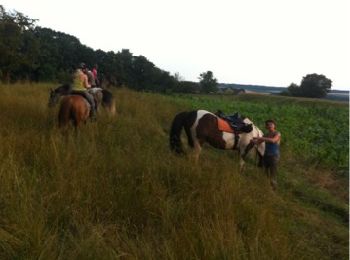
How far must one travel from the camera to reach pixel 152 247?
12.6 feet

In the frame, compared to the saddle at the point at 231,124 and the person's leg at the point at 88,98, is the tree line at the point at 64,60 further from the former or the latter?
the saddle at the point at 231,124

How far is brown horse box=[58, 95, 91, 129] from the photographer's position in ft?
29.9

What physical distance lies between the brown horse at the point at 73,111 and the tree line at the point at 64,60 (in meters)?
28.9

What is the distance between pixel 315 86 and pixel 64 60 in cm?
5372

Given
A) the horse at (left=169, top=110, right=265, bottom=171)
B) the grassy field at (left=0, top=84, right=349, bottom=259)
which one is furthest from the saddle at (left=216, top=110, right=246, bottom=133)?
the grassy field at (left=0, top=84, right=349, bottom=259)

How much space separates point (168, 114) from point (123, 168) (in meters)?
11.8

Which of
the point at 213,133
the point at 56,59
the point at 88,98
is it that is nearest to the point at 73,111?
the point at 88,98

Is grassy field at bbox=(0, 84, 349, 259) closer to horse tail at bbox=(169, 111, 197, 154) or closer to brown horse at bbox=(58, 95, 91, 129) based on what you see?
horse tail at bbox=(169, 111, 197, 154)

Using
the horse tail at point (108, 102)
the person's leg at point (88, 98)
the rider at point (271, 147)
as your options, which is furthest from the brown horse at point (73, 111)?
the rider at point (271, 147)

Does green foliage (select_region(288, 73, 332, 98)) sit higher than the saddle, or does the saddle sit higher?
the saddle

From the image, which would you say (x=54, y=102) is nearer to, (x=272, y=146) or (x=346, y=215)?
(x=272, y=146)

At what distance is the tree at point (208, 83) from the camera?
299ft

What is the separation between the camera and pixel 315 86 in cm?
8756

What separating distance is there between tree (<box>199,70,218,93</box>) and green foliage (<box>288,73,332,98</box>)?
63.1ft
